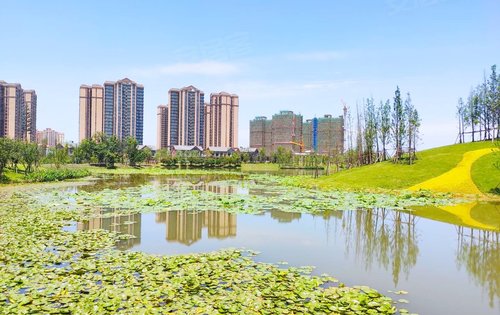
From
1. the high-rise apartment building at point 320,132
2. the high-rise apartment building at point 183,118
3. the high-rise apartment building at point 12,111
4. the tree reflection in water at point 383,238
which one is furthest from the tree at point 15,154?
the high-rise apartment building at point 320,132

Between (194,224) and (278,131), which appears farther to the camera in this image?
(278,131)

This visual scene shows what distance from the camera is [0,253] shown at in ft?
32.7

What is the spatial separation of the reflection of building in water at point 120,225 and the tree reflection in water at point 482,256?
33.8 feet

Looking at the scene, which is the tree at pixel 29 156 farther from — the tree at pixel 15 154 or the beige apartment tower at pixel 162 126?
the beige apartment tower at pixel 162 126

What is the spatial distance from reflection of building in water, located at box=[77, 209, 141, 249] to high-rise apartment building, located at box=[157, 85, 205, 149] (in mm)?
124474

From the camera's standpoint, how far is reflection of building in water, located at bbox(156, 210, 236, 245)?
13.4 m

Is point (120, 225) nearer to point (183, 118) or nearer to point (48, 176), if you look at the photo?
point (48, 176)

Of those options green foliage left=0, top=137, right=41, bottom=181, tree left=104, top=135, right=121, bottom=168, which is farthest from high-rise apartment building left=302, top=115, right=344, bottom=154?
green foliage left=0, top=137, right=41, bottom=181

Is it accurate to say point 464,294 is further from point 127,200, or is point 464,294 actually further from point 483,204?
point 127,200

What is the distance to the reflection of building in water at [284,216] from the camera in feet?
56.4

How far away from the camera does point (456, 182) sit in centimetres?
2831

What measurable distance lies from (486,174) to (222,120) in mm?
124261

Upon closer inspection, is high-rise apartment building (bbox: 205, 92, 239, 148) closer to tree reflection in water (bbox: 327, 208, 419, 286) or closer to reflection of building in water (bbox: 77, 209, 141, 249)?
tree reflection in water (bbox: 327, 208, 419, 286)

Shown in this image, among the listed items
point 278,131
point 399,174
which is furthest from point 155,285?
point 278,131
